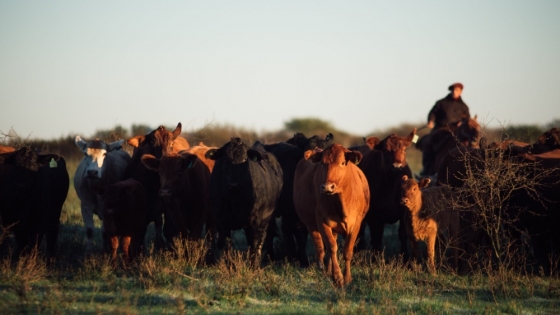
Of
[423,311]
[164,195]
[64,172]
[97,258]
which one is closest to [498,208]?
[423,311]

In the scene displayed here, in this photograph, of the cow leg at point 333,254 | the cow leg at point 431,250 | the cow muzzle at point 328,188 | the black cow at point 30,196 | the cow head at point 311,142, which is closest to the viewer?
the cow muzzle at point 328,188

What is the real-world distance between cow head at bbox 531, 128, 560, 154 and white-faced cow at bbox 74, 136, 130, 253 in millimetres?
6624

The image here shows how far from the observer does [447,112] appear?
1822cm

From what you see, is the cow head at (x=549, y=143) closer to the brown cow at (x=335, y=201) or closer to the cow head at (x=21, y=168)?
the brown cow at (x=335, y=201)

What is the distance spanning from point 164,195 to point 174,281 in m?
2.10

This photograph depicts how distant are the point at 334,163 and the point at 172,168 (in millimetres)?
2753

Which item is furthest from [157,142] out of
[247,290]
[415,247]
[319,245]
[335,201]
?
[247,290]

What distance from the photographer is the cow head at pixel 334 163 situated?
10867mm

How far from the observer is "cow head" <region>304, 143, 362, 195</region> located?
10.9 m

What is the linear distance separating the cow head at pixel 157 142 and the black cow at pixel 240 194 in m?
1.48

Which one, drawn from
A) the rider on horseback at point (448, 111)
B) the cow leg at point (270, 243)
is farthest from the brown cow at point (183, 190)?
the rider on horseback at point (448, 111)

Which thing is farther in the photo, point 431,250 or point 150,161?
point 150,161

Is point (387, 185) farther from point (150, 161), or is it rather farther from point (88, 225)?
point (88, 225)

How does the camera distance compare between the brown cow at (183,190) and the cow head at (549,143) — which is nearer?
the brown cow at (183,190)
